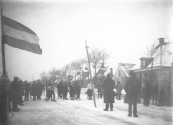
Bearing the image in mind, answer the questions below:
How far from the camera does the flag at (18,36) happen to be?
538cm

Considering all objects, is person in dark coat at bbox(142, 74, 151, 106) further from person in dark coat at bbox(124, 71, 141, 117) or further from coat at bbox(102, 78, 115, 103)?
person in dark coat at bbox(124, 71, 141, 117)

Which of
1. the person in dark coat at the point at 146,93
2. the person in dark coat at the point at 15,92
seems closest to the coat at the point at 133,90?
the person in dark coat at the point at 146,93

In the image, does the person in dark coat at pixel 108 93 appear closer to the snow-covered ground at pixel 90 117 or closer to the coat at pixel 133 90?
the snow-covered ground at pixel 90 117

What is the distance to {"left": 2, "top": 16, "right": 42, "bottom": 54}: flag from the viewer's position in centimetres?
538

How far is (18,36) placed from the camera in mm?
5637

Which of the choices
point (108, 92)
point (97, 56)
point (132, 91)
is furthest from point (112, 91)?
point (97, 56)

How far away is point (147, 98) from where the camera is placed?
11.6 metres

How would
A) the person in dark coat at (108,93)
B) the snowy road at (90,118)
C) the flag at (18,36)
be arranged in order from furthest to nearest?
the person in dark coat at (108,93)
the snowy road at (90,118)
the flag at (18,36)

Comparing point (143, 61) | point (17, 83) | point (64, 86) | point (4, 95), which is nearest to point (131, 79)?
Answer: point (4, 95)

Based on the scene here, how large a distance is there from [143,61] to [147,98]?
2325cm

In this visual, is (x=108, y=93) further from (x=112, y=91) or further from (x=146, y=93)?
(x=146, y=93)

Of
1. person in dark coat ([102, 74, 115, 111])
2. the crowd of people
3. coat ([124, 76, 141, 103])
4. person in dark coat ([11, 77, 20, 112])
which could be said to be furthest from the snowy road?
person in dark coat ([11, 77, 20, 112])

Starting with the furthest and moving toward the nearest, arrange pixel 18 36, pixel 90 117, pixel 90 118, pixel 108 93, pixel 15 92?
pixel 15 92 → pixel 108 93 → pixel 90 117 → pixel 90 118 → pixel 18 36

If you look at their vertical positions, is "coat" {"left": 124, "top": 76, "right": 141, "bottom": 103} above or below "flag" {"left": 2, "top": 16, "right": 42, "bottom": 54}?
below
